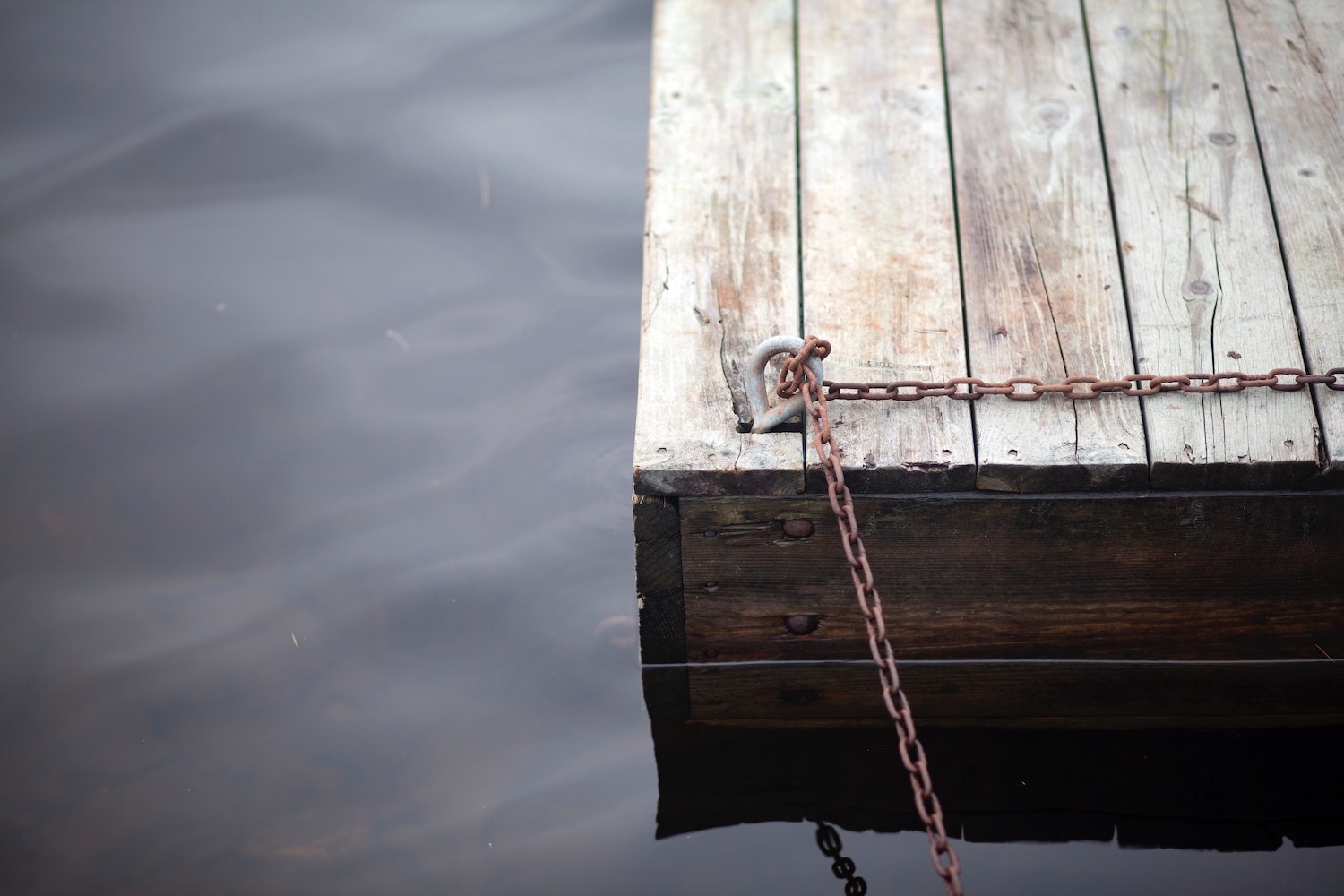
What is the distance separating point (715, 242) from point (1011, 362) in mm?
733

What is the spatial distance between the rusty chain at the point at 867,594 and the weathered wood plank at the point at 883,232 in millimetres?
127

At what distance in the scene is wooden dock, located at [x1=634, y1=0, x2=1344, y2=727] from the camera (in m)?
2.21

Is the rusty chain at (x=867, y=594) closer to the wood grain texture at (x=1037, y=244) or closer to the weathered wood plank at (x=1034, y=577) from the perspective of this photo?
the weathered wood plank at (x=1034, y=577)

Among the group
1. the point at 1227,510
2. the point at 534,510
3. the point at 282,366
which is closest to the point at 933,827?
the point at 1227,510

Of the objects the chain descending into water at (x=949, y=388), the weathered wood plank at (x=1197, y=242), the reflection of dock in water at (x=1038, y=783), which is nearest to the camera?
the chain descending into water at (x=949, y=388)

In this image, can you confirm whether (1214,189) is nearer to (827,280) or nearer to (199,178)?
(827,280)

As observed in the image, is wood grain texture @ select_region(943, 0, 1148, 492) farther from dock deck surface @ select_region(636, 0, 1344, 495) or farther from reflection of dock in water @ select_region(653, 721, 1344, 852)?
reflection of dock in water @ select_region(653, 721, 1344, 852)

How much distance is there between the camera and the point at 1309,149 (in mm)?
2756

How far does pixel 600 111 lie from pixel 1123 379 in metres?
2.74

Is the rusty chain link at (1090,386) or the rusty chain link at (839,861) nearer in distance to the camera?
the rusty chain link at (1090,386)

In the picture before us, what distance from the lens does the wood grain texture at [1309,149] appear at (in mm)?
2350

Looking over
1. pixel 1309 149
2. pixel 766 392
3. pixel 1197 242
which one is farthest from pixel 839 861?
pixel 1309 149

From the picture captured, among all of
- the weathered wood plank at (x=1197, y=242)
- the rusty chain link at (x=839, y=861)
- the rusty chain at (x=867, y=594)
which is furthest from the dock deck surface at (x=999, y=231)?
the rusty chain link at (x=839, y=861)

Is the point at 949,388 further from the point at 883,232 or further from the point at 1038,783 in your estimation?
the point at 1038,783
